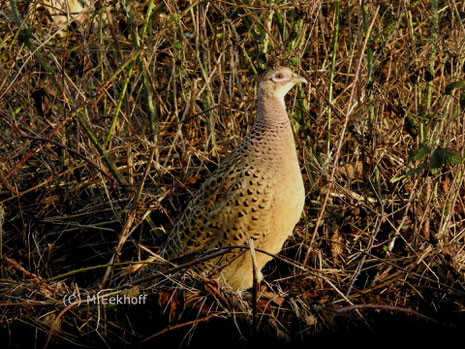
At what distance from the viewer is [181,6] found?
19.4ft

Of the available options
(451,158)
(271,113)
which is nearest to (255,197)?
(271,113)

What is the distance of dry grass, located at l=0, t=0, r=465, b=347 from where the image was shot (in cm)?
411

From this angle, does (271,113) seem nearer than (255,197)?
No

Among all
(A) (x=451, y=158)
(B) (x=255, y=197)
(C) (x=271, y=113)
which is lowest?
(B) (x=255, y=197)

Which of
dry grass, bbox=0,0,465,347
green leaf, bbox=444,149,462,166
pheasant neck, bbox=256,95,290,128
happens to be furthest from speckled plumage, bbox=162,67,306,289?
green leaf, bbox=444,149,462,166

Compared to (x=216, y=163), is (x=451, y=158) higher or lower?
higher

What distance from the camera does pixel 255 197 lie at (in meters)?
4.06

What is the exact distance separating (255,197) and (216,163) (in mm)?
1192

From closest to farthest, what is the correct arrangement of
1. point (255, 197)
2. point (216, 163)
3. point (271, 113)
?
point (255, 197), point (271, 113), point (216, 163)

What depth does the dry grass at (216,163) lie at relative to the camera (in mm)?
4109

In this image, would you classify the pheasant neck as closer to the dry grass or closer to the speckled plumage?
the speckled plumage

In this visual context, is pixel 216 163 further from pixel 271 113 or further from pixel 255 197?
pixel 255 197

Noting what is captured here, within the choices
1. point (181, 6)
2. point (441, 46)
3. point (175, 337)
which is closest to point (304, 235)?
point (175, 337)

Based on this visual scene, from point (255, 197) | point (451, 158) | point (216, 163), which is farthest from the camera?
point (216, 163)
